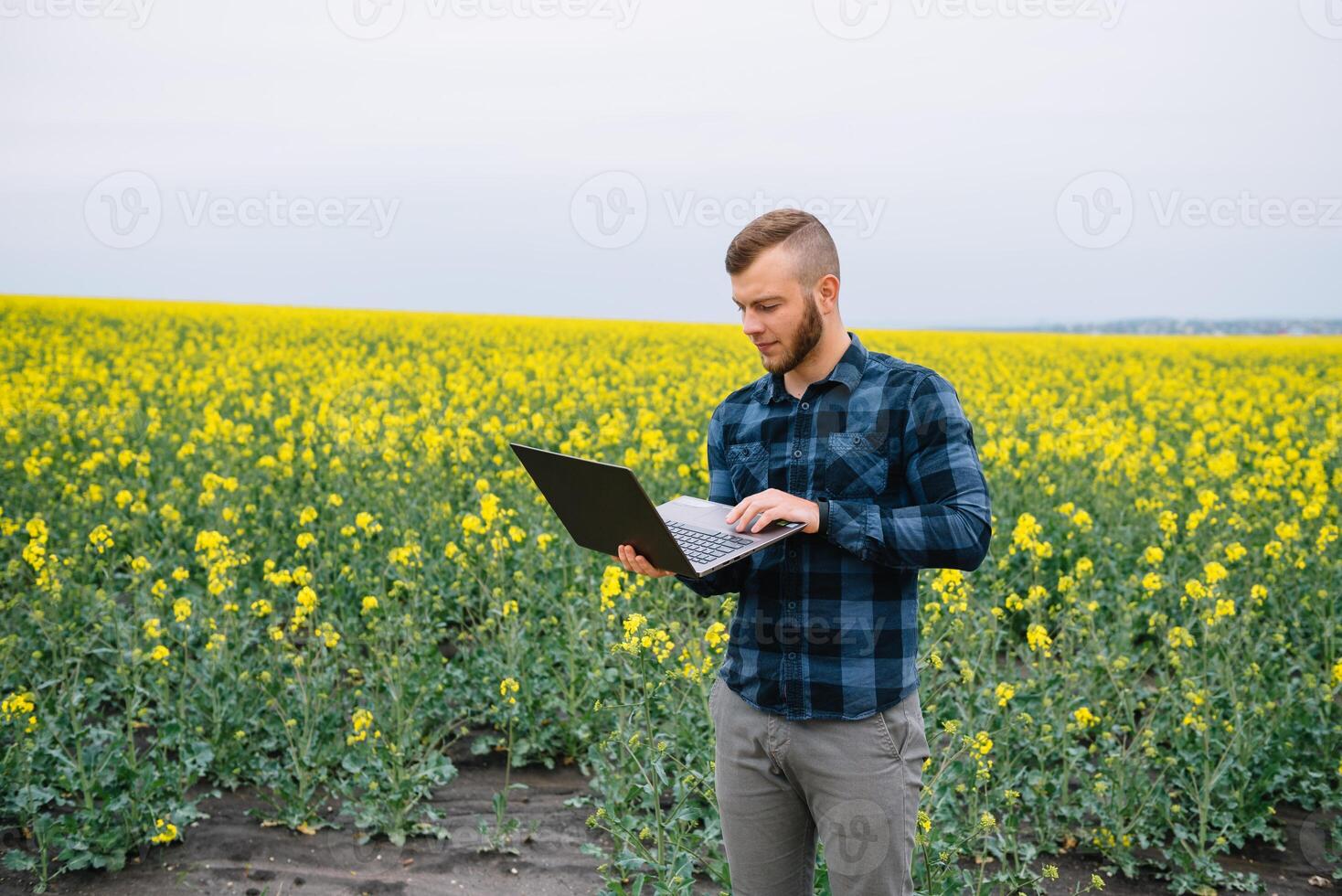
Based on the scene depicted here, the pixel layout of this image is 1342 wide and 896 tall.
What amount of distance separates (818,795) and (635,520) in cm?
73

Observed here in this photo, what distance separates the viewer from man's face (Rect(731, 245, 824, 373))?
2074mm

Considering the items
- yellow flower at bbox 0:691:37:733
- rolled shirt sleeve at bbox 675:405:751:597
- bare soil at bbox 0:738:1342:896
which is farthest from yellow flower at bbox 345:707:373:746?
rolled shirt sleeve at bbox 675:405:751:597

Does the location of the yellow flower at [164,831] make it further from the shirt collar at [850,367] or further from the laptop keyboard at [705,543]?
the shirt collar at [850,367]

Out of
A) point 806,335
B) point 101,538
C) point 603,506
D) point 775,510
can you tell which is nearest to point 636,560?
point 603,506

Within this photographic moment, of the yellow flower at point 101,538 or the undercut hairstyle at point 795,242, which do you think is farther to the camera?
the yellow flower at point 101,538

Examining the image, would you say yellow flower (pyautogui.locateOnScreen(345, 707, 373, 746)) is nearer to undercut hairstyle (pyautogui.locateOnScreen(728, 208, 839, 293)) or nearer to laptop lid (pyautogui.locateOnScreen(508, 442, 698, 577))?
laptop lid (pyautogui.locateOnScreen(508, 442, 698, 577))

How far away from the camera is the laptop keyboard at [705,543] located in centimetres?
204

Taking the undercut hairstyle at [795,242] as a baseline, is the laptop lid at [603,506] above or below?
below

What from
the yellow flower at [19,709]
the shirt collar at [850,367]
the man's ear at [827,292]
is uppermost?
the man's ear at [827,292]

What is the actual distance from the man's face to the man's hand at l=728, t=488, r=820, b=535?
298 mm

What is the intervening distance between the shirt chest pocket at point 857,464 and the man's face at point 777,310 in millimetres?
211

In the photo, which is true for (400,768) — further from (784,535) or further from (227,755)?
(784,535)

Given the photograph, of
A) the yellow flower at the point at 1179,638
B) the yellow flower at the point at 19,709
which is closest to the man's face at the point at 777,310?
the yellow flower at the point at 1179,638

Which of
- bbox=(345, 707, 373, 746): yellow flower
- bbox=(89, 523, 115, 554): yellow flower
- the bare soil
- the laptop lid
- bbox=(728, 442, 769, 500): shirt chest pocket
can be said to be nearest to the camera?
the laptop lid
